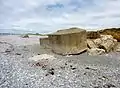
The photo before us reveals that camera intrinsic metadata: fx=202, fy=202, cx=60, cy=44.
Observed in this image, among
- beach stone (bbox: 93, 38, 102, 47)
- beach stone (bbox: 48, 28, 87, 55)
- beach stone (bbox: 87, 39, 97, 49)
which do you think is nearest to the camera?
beach stone (bbox: 48, 28, 87, 55)

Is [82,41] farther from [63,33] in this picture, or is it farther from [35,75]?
[35,75]

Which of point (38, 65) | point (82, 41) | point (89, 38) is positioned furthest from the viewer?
point (89, 38)

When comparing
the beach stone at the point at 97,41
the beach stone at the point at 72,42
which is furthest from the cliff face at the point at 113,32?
the beach stone at the point at 72,42

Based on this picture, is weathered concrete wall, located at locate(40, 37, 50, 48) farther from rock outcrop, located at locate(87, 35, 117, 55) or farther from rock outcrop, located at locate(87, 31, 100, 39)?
rock outcrop, located at locate(87, 35, 117, 55)

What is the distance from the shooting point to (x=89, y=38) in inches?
589

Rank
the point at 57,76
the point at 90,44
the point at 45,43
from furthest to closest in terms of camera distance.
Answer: the point at 45,43 → the point at 90,44 → the point at 57,76

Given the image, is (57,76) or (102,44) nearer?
(57,76)

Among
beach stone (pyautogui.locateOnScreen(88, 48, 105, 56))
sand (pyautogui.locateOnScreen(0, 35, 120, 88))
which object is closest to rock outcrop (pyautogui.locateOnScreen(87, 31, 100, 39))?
beach stone (pyautogui.locateOnScreen(88, 48, 105, 56))

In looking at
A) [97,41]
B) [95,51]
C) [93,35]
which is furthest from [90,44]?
[93,35]

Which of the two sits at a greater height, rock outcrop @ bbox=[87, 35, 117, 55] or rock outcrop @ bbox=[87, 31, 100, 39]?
rock outcrop @ bbox=[87, 31, 100, 39]

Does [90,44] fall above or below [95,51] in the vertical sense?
above

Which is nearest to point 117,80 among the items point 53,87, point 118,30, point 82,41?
point 53,87

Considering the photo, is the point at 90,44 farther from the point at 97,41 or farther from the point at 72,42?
the point at 72,42

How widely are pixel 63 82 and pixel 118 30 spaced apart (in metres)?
10.4
